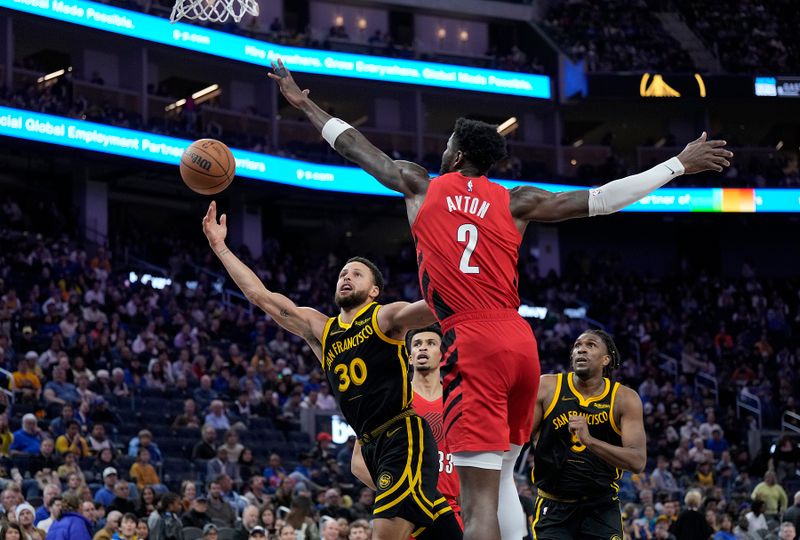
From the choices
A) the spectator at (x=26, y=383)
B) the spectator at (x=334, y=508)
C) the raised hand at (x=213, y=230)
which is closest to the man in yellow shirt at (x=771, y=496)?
the spectator at (x=334, y=508)

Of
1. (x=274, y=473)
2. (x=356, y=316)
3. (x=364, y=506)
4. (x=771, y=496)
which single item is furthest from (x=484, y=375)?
(x=771, y=496)

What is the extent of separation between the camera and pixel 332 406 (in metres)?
23.7

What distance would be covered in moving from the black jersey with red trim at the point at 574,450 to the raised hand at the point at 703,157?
7.84ft

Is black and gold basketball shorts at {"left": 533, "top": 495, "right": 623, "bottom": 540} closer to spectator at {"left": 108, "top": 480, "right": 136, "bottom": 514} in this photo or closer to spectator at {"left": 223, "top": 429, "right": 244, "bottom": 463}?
spectator at {"left": 108, "top": 480, "right": 136, "bottom": 514}

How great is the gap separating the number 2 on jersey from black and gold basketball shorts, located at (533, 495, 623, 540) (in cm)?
280

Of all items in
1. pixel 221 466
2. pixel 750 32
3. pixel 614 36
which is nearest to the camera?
pixel 221 466

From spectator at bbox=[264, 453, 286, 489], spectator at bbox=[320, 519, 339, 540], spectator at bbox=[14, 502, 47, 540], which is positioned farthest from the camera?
spectator at bbox=[264, 453, 286, 489]

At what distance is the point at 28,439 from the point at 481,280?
1219cm

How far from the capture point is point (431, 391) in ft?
30.9

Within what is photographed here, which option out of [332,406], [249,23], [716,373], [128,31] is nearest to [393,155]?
[249,23]

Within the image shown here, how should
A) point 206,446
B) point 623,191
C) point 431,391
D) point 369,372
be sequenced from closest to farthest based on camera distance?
→ point 623,191
point 369,372
point 431,391
point 206,446

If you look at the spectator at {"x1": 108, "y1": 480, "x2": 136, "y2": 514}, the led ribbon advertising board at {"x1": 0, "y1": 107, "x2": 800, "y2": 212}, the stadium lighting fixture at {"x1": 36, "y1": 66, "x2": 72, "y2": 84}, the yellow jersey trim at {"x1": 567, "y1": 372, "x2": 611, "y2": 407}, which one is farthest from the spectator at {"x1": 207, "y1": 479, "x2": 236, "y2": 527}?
the stadium lighting fixture at {"x1": 36, "y1": 66, "x2": 72, "y2": 84}

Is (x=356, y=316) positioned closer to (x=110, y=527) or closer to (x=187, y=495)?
(x=110, y=527)

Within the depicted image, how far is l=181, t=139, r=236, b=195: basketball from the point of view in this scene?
909 cm
